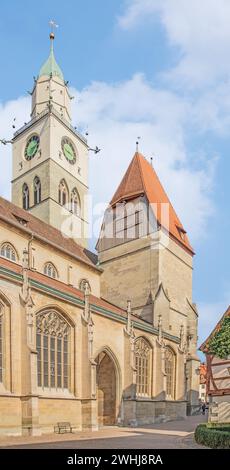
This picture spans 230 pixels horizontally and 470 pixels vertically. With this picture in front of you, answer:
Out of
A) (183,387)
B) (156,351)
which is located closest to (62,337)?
(156,351)

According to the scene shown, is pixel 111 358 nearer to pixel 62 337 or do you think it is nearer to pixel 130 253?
pixel 62 337

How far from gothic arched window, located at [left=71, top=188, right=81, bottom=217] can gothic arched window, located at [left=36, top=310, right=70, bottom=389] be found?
22824 mm

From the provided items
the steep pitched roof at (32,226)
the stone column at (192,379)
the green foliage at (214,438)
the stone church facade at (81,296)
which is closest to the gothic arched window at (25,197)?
the stone church facade at (81,296)

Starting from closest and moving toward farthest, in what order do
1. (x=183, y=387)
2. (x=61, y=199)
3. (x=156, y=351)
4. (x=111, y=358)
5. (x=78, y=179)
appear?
(x=111, y=358), (x=156, y=351), (x=183, y=387), (x=61, y=199), (x=78, y=179)

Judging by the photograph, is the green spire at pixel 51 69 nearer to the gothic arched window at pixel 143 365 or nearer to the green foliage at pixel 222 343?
the gothic arched window at pixel 143 365

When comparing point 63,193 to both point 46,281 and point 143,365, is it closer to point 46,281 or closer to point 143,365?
point 143,365

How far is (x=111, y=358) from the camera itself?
23766 millimetres

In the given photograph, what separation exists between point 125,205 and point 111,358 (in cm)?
1586

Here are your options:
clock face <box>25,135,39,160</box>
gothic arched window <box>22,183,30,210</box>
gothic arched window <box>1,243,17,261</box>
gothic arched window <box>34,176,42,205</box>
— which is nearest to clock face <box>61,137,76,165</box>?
clock face <box>25,135,39,160</box>

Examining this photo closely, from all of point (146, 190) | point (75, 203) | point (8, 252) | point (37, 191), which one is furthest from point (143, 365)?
point (75, 203)

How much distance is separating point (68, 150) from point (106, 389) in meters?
25.0

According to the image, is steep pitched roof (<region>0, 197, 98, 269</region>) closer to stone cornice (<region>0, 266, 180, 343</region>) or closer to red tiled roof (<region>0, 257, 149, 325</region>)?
red tiled roof (<region>0, 257, 149, 325</region>)

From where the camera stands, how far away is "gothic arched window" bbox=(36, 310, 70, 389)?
62.1 ft

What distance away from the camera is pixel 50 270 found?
87.2 ft
